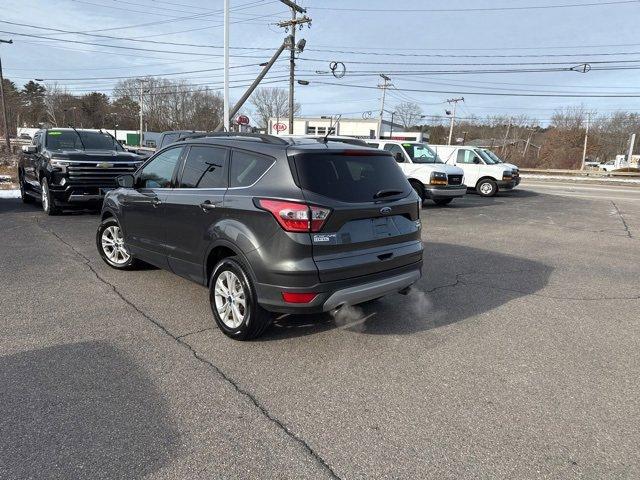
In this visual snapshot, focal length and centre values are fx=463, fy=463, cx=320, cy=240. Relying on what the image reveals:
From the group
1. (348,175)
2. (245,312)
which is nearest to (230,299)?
(245,312)

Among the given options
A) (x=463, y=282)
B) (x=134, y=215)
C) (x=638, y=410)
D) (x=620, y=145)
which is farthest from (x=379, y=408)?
(x=620, y=145)

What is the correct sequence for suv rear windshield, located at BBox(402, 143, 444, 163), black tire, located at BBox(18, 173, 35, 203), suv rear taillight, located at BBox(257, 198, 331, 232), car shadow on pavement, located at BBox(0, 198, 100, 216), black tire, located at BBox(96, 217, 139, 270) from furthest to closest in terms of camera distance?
suv rear windshield, located at BBox(402, 143, 444, 163) → black tire, located at BBox(18, 173, 35, 203) → car shadow on pavement, located at BBox(0, 198, 100, 216) → black tire, located at BBox(96, 217, 139, 270) → suv rear taillight, located at BBox(257, 198, 331, 232)

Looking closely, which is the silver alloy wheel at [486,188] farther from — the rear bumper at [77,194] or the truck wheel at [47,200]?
the truck wheel at [47,200]

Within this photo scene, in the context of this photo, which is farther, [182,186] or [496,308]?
[496,308]

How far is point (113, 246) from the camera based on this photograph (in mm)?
6289

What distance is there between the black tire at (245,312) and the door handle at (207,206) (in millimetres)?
504

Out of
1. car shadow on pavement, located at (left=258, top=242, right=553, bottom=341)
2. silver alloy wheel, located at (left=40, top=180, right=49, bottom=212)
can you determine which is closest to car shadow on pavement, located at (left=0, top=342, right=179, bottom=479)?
car shadow on pavement, located at (left=258, top=242, right=553, bottom=341)

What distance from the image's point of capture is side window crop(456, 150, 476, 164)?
18.7 metres

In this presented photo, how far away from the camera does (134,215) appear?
556 cm

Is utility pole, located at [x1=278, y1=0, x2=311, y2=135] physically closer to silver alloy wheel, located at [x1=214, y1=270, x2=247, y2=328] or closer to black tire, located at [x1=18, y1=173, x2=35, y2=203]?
black tire, located at [x1=18, y1=173, x2=35, y2=203]

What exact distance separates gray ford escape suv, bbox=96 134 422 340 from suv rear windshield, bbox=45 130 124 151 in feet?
24.0

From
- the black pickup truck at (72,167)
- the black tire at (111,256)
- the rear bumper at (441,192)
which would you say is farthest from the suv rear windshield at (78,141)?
the rear bumper at (441,192)

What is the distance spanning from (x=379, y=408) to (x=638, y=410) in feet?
5.87

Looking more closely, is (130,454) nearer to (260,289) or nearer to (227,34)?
(260,289)
